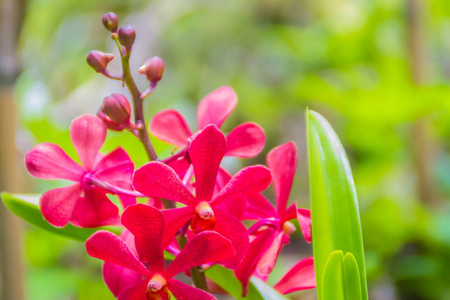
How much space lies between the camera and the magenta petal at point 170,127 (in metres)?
0.44

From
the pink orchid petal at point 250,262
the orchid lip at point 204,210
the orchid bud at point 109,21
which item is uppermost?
the orchid bud at point 109,21

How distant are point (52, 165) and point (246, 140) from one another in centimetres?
15

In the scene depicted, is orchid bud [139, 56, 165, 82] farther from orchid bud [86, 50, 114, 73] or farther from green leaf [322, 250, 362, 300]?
green leaf [322, 250, 362, 300]

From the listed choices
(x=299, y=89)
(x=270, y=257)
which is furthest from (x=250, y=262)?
(x=299, y=89)

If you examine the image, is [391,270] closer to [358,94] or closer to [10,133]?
[358,94]

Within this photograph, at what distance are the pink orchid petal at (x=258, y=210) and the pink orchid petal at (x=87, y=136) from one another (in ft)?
0.40

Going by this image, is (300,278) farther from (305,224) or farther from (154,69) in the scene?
(154,69)

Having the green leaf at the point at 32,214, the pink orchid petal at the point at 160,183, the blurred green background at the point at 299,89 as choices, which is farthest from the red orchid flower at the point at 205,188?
the blurred green background at the point at 299,89

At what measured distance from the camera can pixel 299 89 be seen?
1.63 metres

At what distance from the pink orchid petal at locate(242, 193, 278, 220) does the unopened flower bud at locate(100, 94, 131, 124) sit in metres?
0.11

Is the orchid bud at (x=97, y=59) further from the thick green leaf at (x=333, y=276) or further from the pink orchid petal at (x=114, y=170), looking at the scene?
the thick green leaf at (x=333, y=276)

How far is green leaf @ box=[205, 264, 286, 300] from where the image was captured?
1.28 feet

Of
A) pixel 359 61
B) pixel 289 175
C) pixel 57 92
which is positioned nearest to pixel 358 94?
pixel 359 61

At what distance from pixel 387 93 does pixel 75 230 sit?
1131 mm
